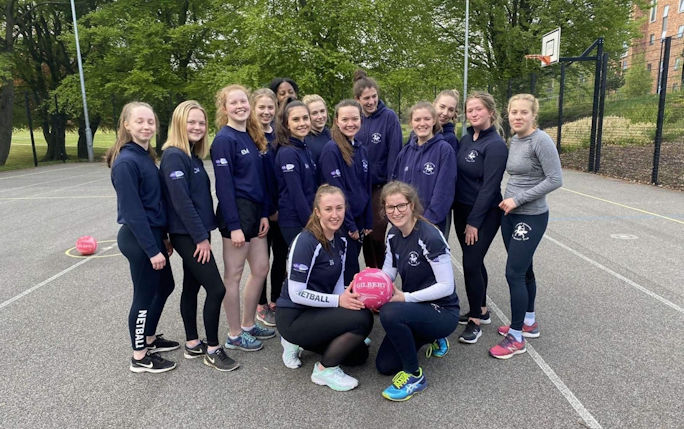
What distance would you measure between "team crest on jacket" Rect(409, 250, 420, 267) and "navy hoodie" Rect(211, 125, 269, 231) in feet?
4.17

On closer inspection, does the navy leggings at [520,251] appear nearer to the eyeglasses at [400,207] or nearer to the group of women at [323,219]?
the group of women at [323,219]

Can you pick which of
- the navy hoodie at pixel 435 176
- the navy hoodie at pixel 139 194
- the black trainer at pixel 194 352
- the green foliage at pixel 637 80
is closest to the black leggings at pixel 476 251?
the navy hoodie at pixel 435 176

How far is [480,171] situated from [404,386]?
5.75ft

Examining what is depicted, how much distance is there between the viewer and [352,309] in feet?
10.3

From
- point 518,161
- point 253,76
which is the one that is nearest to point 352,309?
point 518,161

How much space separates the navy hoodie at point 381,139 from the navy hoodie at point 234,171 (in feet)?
4.33

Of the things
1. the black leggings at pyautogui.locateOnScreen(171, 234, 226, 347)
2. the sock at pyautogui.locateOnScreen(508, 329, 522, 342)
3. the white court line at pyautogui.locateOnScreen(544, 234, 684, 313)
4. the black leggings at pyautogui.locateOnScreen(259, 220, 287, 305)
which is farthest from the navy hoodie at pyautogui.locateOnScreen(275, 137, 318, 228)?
the white court line at pyautogui.locateOnScreen(544, 234, 684, 313)

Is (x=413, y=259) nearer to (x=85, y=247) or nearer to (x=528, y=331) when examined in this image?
(x=528, y=331)

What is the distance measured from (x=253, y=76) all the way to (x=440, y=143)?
1623 cm

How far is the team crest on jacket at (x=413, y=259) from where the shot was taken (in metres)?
3.21

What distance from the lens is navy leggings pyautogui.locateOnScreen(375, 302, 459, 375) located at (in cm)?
300

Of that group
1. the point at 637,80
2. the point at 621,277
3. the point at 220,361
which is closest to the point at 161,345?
the point at 220,361

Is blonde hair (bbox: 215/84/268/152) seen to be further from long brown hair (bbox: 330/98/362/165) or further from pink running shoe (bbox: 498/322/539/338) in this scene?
pink running shoe (bbox: 498/322/539/338)

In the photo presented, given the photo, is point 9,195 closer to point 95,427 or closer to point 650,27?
point 95,427
